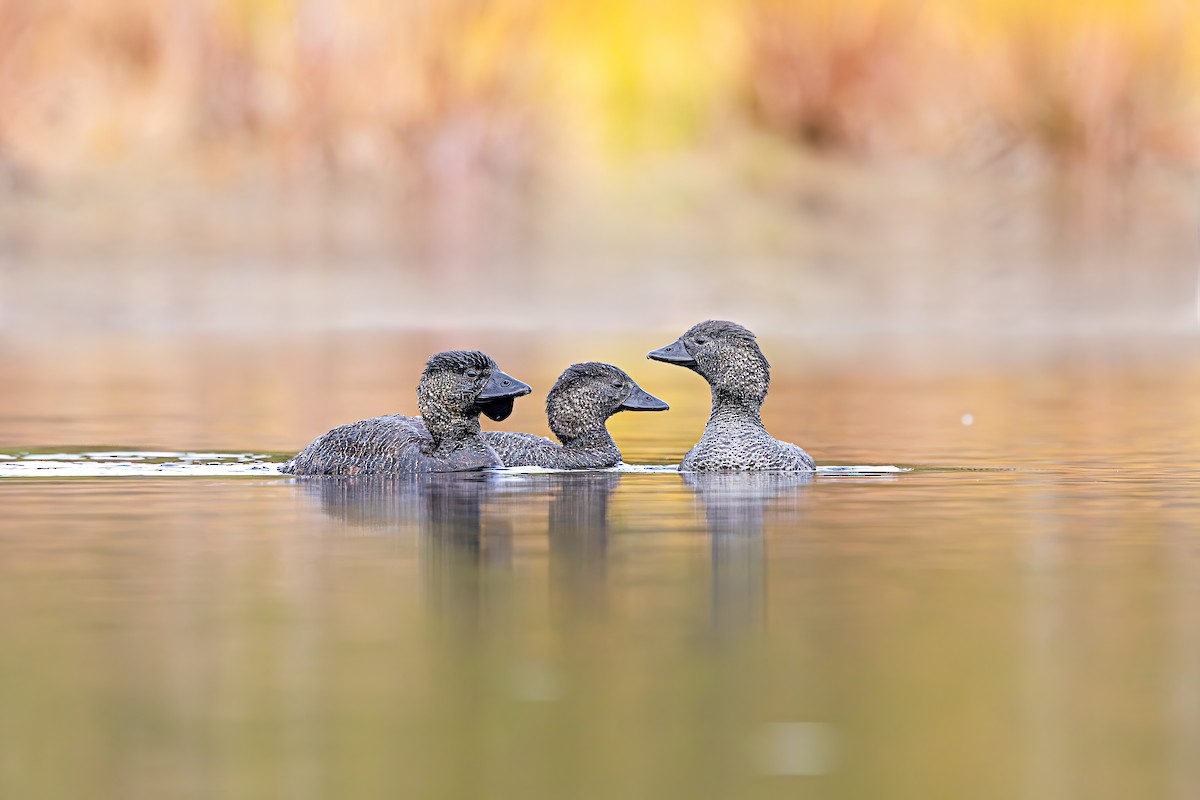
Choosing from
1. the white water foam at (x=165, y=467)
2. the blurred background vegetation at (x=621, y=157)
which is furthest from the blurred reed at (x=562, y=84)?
the white water foam at (x=165, y=467)

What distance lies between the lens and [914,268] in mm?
79125

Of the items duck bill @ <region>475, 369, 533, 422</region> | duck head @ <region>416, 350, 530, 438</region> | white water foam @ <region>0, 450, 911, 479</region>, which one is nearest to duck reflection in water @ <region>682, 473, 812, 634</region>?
white water foam @ <region>0, 450, 911, 479</region>

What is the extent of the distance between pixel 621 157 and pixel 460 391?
64.7 metres

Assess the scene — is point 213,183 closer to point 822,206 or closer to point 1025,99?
point 822,206

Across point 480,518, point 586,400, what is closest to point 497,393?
point 586,400

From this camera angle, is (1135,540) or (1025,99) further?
(1025,99)

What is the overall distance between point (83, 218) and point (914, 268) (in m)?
26.5

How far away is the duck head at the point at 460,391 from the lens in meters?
18.6

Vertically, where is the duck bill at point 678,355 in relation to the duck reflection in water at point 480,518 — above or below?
above

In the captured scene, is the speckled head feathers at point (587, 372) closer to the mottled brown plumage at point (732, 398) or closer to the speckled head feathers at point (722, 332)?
the mottled brown plumage at point (732, 398)

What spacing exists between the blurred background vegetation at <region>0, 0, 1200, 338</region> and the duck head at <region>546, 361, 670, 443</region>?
52.8 m

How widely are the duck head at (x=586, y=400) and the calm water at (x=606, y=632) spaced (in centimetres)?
66

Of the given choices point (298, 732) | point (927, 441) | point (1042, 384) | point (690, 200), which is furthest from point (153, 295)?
point (298, 732)

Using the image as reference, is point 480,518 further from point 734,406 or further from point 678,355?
point 734,406
